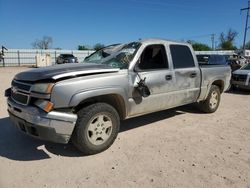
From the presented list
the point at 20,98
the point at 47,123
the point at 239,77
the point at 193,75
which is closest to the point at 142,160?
the point at 47,123

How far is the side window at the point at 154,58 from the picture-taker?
4736 mm

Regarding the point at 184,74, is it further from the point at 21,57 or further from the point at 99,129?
the point at 21,57

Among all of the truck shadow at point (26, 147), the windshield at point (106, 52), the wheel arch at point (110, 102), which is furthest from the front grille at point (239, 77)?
the wheel arch at point (110, 102)

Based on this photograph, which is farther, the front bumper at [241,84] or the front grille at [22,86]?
the front bumper at [241,84]

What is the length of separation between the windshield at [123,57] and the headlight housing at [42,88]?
1348 mm

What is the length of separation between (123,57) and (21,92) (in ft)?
6.04

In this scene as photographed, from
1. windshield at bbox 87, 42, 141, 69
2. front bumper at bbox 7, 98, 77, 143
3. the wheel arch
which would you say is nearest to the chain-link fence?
windshield at bbox 87, 42, 141, 69

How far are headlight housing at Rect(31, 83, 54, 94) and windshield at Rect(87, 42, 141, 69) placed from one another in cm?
135

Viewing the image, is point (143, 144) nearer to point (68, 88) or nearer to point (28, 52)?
point (68, 88)

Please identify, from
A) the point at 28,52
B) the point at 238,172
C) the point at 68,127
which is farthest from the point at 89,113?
the point at 28,52

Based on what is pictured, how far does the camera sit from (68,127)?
3629mm

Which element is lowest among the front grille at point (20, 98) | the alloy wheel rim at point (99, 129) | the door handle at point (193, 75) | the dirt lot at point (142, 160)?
the dirt lot at point (142, 160)

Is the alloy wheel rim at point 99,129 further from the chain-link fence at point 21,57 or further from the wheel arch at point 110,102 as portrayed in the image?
the chain-link fence at point 21,57

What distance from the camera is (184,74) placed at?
5418 mm
